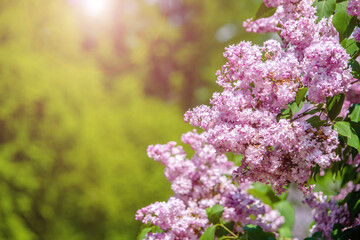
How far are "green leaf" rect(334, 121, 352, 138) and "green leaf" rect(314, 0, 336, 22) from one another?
0.57 metres

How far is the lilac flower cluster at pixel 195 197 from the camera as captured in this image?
8.64 feet

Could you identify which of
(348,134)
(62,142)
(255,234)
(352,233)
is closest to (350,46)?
(348,134)

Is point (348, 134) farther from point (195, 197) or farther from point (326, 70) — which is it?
point (195, 197)

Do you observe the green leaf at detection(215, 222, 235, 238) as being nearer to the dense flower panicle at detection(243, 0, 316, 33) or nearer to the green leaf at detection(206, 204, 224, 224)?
the green leaf at detection(206, 204, 224, 224)

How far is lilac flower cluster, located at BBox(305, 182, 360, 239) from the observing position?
2.99 m

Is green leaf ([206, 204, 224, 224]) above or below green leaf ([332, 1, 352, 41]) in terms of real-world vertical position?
below

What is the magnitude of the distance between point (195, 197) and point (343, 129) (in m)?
1.40

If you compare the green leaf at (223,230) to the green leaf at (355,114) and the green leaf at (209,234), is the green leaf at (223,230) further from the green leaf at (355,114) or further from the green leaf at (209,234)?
the green leaf at (355,114)

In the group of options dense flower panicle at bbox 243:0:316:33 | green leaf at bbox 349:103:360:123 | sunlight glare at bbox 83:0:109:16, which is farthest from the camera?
sunlight glare at bbox 83:0:109:16

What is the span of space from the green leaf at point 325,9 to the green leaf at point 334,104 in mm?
432

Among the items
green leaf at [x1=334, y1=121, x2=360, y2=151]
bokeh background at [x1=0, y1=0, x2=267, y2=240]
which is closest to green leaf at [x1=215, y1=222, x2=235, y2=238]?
green leaf at [x1=334, y1=121, x2=360, y2=151]

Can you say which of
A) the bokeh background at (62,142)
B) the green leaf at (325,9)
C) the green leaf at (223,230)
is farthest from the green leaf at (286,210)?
the bokeh background at (62,142)

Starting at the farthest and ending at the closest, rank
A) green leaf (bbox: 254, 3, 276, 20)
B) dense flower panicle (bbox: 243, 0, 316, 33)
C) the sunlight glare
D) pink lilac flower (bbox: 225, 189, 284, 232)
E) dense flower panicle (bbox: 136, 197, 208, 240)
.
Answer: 1. the sunlight glare
2. pink lilac flower (bbox: 225, 189, 284, 232)
3. dense flower panicle (bbox: 136, 197, 208, 240)
4. green leaf (bbox: 254, 3, 276, 20)
5. dense flower panicle (bbox: 243, 0, 316, 33)

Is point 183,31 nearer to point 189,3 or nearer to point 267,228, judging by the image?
point 189,3
